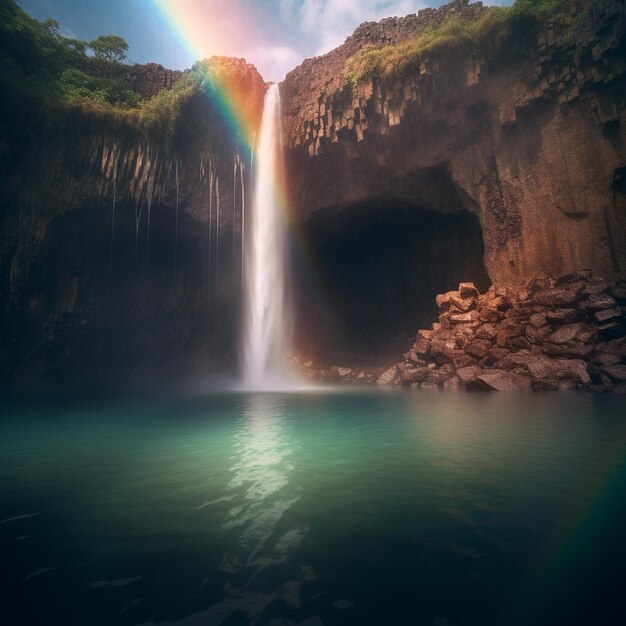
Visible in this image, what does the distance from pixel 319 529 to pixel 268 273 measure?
22228 millimetres

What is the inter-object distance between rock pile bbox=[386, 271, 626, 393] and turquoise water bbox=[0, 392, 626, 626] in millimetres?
7410

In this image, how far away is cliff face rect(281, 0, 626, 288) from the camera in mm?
15438

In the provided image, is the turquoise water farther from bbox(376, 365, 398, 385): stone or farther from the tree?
the tree

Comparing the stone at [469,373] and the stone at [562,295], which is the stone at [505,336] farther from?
the stone at [562,295]

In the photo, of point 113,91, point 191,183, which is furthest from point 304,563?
point 113,91

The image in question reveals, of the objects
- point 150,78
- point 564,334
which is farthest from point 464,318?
point 150,78

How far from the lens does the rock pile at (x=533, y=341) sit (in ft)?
43.2

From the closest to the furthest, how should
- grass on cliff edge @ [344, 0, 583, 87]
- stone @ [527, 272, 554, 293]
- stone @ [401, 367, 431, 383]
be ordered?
stone @ [527, 272, 554, 293], grass on cliff edge @ [344, 0, 583, 87], stone @ [401, 367, 431, 383]

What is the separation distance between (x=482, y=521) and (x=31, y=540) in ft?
11.8

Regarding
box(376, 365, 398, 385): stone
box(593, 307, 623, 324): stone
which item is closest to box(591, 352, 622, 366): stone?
box(593, 307, 623, 324): stone

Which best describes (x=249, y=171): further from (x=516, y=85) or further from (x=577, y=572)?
(x=577, y=572)

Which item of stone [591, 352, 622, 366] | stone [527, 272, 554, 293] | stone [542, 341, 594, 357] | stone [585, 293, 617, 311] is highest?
stone [527, 272, 554, 293]

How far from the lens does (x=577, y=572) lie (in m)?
2.41

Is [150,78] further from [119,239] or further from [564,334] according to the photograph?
[564,334]
